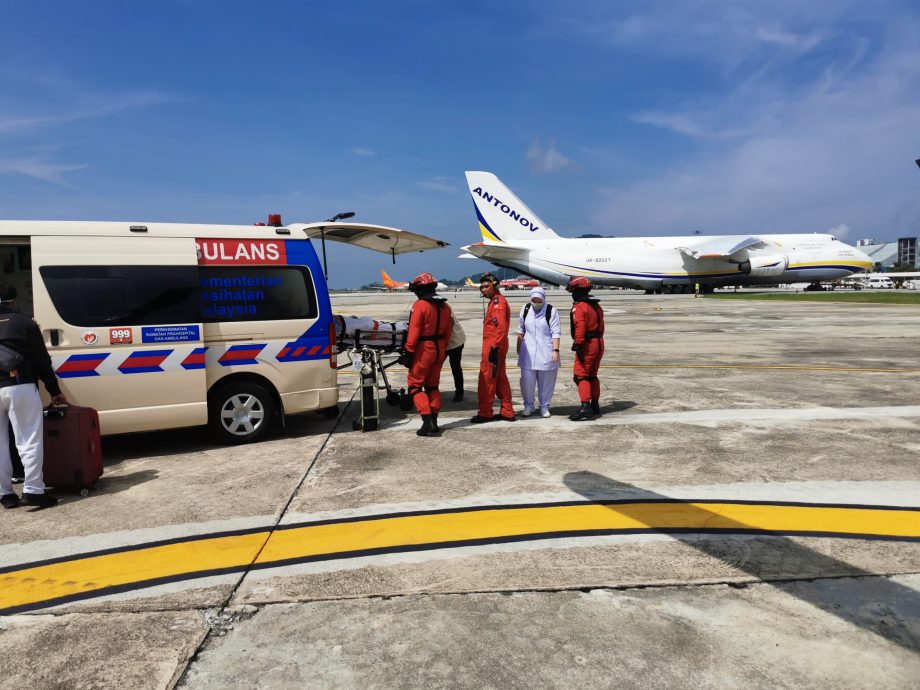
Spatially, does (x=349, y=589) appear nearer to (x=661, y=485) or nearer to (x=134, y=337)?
(x=661, y=485)

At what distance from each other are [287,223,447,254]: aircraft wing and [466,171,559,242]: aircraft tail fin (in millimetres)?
40022

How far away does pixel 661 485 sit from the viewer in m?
5.03

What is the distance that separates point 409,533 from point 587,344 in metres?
4.19

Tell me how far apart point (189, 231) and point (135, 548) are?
3.50m

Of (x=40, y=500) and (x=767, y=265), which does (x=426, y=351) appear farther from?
(x=767, y=265)

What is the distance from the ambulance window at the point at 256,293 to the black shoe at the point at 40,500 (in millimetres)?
2194

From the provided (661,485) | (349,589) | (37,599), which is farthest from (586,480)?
(37,599)

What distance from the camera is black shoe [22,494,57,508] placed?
4746 millimetres

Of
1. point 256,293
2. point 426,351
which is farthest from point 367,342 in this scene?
point 256,293

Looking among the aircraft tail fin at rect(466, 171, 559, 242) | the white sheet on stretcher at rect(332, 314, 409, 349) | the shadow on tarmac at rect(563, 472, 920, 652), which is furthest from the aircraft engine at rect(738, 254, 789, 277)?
the shadow on tarmac at rect(563, 472, 920, 652)

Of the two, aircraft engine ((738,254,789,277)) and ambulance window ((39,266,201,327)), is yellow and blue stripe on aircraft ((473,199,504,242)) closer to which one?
aircraft engine ((738,254,789,277))

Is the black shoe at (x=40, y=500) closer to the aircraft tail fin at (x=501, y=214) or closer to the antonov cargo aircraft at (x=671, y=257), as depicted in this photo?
the antonov cargo aircraft at (x=671, y=257)

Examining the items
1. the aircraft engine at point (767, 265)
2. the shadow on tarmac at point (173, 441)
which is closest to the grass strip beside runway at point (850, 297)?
the aircraft engine at point (767, 265)

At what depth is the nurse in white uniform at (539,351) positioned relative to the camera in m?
7.72
